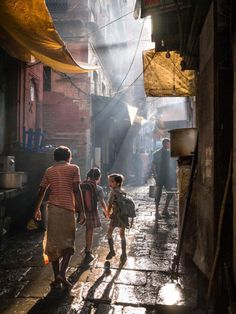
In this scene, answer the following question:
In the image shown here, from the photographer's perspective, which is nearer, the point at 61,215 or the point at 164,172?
the point at 61,215

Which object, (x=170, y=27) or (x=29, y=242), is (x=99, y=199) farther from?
(x=170, y=27)

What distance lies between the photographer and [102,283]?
16.6ft

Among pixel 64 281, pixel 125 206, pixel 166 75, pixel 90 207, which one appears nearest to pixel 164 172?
pixel 166 75

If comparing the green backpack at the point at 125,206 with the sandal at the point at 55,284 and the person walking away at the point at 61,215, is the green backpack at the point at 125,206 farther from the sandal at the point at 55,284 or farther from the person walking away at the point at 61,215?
the sandal at the point at 55,284

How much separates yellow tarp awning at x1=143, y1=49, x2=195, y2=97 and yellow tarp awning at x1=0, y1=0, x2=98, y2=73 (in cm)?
236

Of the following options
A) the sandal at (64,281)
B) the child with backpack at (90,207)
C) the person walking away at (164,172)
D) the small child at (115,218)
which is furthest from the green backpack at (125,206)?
the person walking away at (164,172)

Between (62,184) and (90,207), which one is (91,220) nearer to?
(90,207)

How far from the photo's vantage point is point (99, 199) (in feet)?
21.4

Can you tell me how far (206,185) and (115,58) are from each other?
24.9 m

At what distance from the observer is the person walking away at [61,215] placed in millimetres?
4965

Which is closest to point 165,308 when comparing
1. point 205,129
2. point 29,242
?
point 205,129

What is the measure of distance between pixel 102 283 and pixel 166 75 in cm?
670

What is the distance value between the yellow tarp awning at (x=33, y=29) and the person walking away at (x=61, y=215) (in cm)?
364

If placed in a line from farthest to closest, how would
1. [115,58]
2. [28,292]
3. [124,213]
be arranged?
1. [115,58]
2. [124,213]
3. [28,292]
